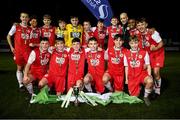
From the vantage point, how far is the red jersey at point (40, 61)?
7.45m

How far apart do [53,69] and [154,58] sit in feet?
6.89

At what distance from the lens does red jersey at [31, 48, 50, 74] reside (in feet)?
24.4

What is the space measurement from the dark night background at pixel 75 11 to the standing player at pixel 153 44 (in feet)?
40.4

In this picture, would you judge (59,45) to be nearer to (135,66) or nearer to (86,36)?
(86,36)

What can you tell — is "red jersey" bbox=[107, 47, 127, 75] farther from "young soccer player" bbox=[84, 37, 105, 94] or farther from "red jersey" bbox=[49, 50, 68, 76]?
"red jersey" bbox=[49, 50, 68, 76]

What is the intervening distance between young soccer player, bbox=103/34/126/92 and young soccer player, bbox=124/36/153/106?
24 centimetres

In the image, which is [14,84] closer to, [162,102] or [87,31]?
[87,31]

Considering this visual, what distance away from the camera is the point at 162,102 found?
272 inches

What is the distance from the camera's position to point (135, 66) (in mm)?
7082

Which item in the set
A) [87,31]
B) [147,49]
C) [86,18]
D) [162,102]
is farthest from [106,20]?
[86,18]

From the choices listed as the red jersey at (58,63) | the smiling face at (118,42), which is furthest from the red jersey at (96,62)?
the red jersey at (58,63)

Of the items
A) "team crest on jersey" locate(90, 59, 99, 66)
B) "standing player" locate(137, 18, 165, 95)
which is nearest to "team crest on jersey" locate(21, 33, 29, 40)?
"team crest on jersey" locate(90, 59, 99, 66)

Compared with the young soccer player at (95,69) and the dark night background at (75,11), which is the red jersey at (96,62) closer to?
the young soccer player at (95,69)

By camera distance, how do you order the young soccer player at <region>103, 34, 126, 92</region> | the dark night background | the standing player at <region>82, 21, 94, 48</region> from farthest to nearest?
1. the dark night background
2. the standing player at <region>82, 21, 94, 48</region>
3. the young soccer player at <region>103, 34, 126, 92</region>
